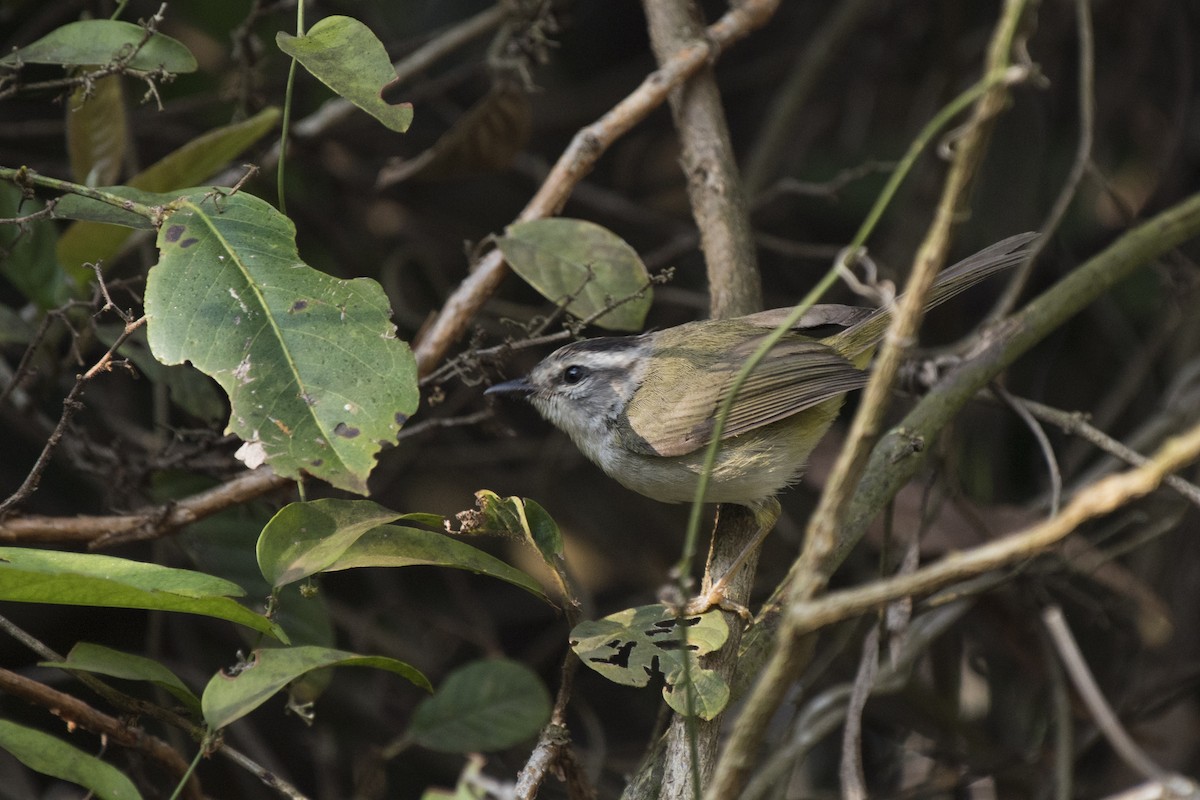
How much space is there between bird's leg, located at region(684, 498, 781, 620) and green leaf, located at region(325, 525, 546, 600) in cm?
56

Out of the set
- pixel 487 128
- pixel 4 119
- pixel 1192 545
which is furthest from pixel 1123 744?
pixel 4 119

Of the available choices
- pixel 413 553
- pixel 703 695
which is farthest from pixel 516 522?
pixel 703 695

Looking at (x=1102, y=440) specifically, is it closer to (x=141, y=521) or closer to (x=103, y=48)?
(x=141, y=521)

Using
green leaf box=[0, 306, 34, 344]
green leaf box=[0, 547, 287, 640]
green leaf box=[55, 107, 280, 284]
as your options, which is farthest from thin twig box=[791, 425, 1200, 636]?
green leaf box=[0, 306, 34, 344]

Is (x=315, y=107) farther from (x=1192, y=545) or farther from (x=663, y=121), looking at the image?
(x=1192, y=545)

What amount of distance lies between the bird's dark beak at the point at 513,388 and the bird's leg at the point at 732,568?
74 cm

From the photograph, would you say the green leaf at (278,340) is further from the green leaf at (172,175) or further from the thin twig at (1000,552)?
the thin twig at (1000,552)

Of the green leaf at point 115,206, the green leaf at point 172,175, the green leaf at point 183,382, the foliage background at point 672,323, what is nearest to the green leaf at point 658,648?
the foliage background at point 672,323

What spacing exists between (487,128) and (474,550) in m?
1.85

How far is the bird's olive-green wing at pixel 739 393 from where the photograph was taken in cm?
306

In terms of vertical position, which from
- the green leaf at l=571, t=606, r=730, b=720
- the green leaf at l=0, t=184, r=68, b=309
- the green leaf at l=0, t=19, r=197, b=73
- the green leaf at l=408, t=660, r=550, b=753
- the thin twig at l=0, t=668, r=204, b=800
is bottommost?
the green leaf at l=408, t=660, r=550, b=753

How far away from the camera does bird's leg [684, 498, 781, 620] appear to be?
2.56m

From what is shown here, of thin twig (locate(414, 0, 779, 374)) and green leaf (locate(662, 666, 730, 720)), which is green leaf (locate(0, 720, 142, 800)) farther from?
thin twig (locate(414, 0, 779, 374))

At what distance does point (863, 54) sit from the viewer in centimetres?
520
